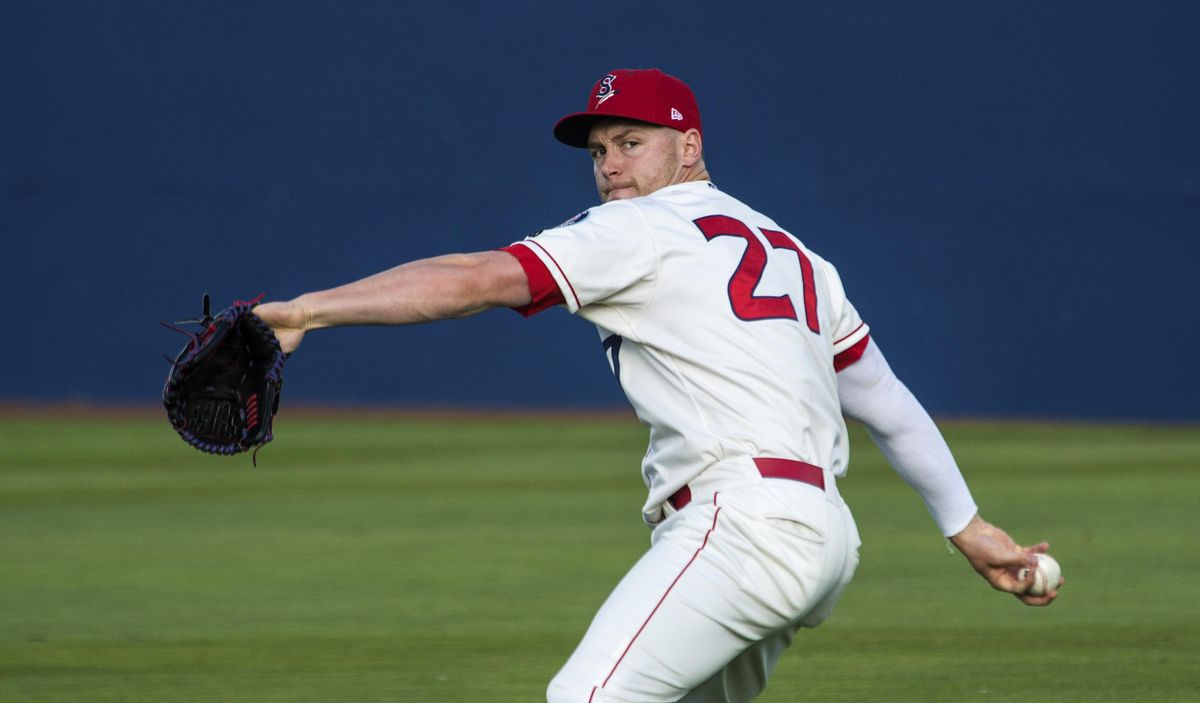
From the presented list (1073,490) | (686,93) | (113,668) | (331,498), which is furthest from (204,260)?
(686,93)

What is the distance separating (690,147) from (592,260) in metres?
0.72

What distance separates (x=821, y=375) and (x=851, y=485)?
8.73 meters

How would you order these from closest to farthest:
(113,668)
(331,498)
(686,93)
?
(686,93) → (113,668) → (331,498)

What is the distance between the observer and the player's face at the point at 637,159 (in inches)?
158

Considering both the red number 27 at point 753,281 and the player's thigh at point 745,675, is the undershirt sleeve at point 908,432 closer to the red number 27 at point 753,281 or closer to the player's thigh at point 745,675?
the red number 27 at point 753,281

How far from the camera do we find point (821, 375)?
144 inches

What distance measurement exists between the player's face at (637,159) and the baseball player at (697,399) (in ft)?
0.56

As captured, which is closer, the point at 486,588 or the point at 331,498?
→ the point at 486,588

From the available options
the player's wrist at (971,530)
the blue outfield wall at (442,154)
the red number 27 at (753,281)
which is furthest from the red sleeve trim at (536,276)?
the blue outfield wall at (442,154)

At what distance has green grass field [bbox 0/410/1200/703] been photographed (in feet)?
19.1

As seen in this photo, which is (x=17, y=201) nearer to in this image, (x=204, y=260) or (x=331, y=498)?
(x=204, y=260)

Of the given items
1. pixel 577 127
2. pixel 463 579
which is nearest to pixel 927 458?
pixel 577 127

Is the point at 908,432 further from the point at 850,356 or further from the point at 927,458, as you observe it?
the point at 850,356

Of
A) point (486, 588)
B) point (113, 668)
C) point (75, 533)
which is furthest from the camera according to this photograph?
point (75, 533)
